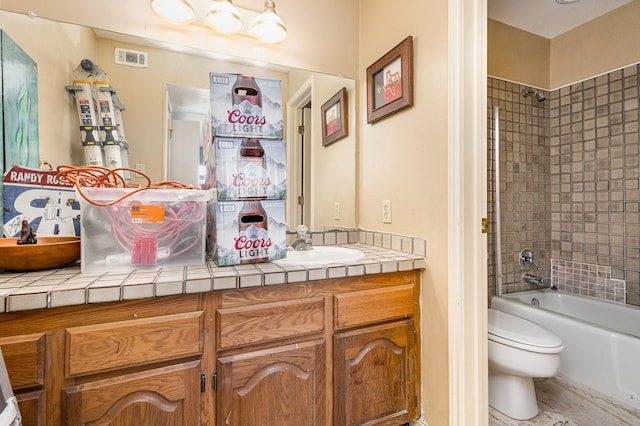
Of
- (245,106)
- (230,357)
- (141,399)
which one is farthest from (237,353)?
(245,106)

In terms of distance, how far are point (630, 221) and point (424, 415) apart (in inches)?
78.3

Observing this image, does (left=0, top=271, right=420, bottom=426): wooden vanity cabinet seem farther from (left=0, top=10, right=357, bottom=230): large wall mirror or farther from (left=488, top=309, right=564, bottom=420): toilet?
(left=0, top=10, right=357, bottom=230): large wall mirror

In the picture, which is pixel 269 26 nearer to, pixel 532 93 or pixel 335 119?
pixel 335 119

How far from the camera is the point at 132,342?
2.90 ft

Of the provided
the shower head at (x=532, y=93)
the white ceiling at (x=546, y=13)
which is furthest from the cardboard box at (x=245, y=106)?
the shower head at (x=532, y=93)

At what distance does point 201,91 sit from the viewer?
4.97 feet

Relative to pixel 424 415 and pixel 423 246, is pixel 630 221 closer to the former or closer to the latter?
pixel 423 246

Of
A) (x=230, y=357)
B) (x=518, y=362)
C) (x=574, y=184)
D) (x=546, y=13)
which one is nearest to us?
(x=230, y=357)

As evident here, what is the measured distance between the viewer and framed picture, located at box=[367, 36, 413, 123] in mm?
1410

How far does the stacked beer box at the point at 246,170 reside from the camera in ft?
3.63

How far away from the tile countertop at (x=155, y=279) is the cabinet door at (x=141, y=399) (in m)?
0.25

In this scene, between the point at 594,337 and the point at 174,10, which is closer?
the point at 174,10

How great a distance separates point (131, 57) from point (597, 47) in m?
3.08

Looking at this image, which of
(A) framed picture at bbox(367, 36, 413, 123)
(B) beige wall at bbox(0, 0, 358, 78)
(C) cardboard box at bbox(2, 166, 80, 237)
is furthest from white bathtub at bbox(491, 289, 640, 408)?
(C) cardboard box at bbox(2, 166, 80, 237)
